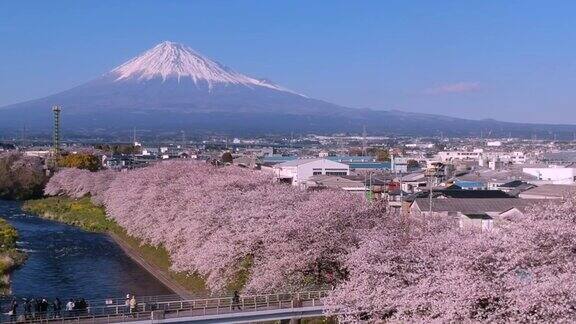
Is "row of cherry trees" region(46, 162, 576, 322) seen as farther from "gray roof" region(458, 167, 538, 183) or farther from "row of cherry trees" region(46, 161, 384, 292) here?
"gray roof" region(458, 167, 538, 183)

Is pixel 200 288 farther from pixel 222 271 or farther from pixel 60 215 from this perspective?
pixel 60 215

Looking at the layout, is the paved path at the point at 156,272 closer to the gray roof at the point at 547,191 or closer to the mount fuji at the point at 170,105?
the gray roof at the point at 547,191

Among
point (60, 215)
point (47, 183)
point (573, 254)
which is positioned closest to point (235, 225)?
point (573, 254)

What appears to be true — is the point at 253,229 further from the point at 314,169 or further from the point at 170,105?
the point at 170,105

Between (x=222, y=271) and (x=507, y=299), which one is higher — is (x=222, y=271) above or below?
below

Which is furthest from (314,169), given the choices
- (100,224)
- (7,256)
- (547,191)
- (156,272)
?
(7,256)

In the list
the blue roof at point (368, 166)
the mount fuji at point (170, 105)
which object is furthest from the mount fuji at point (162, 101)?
the blue roof at point (368, 166)
